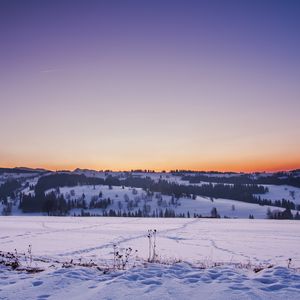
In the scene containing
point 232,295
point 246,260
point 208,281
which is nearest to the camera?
point 232,295

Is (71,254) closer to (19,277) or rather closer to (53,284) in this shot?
(19,277)

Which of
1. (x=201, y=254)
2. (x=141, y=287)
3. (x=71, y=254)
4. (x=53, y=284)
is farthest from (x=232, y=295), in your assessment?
(x=71, y=254)

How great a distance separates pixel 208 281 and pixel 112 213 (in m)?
184

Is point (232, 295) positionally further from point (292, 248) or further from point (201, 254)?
point (292, 248)

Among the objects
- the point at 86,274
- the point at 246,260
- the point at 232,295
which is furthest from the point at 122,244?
the point at 232,295

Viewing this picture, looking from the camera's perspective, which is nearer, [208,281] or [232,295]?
[232,295]

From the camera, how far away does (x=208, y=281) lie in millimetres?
10727

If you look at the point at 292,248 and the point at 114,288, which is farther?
the point at 292,248

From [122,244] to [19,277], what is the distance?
15476mm

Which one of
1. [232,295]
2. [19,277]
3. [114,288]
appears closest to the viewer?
[232,295]

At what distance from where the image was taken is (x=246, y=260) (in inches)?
737

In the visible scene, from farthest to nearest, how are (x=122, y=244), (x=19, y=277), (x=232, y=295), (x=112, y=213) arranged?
(x=112, y=213) → (x=122, y=244) → (x=19, y=277) → (x=232, y=295)

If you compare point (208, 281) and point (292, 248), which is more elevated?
point (208, 281)

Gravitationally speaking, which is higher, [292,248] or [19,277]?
[19,277]
